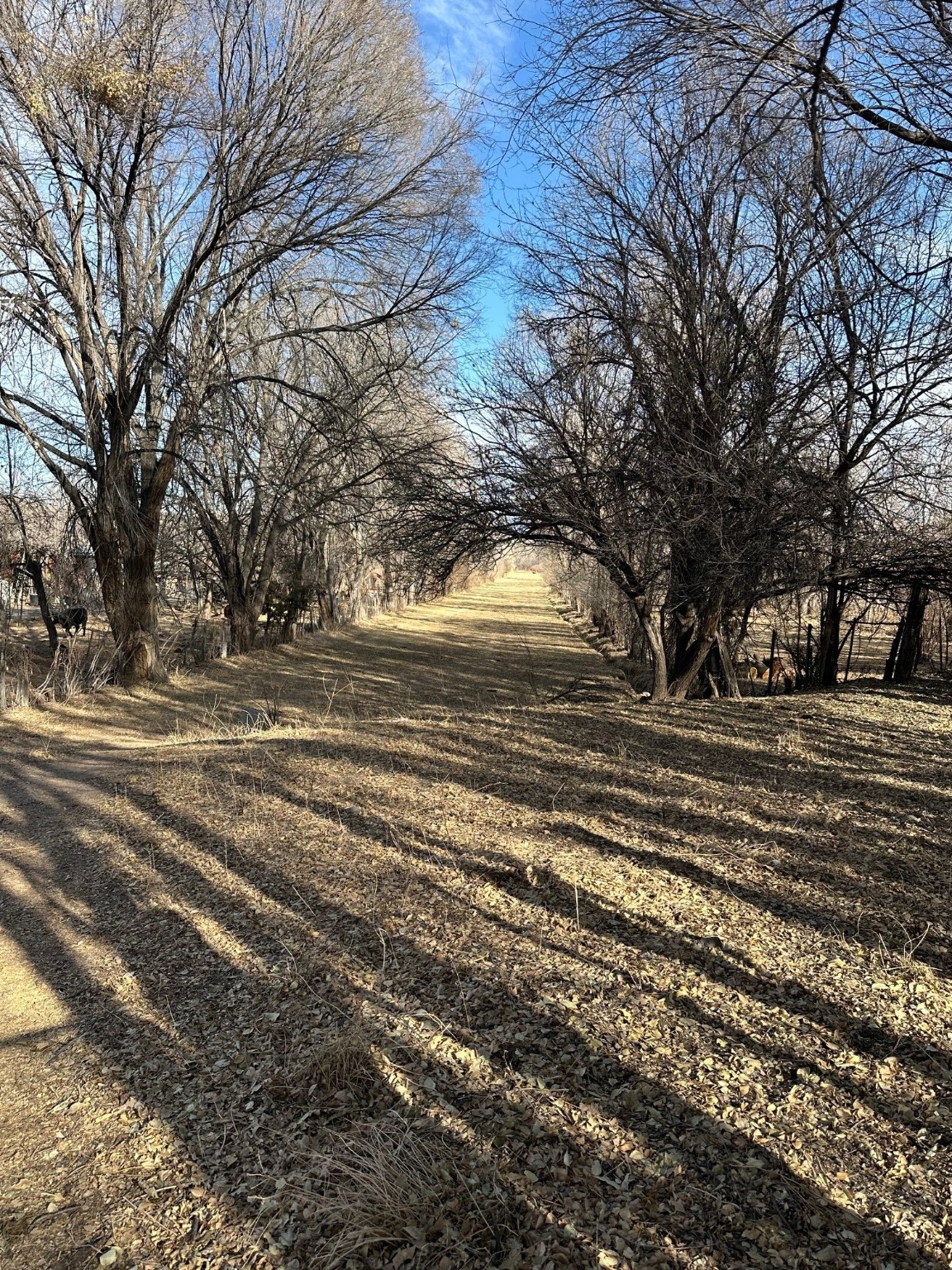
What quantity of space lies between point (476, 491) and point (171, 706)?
7.05m

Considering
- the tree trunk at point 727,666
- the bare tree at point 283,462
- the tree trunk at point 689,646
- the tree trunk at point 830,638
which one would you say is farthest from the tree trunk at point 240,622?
the tree trunk at point 830,638

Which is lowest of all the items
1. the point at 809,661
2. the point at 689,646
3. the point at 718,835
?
the point at 718,835

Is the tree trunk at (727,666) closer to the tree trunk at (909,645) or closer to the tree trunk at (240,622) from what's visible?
the tree trunk at (909,645)

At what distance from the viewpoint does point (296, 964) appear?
3441mm

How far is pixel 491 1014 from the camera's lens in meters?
2.98

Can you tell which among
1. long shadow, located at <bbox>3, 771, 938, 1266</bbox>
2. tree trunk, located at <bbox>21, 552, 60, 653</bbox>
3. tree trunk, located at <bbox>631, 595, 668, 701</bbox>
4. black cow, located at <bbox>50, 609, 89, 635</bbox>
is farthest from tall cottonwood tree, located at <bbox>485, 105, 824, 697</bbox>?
black cow, located at <bbox>50, 609, 89, 635</bbox>

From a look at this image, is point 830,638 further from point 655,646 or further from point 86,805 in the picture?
point 86,805

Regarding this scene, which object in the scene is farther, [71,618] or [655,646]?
[71,618]

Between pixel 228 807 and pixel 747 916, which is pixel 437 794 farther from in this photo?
pixel 747 916

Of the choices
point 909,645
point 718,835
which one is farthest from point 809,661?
point 718,835

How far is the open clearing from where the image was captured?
2.13 metres

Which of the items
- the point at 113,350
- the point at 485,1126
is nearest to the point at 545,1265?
the point at 485,1126

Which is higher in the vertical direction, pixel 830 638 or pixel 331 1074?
pixel 830 638

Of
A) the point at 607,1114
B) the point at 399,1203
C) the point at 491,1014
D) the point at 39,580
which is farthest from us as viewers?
the point at 39,580
